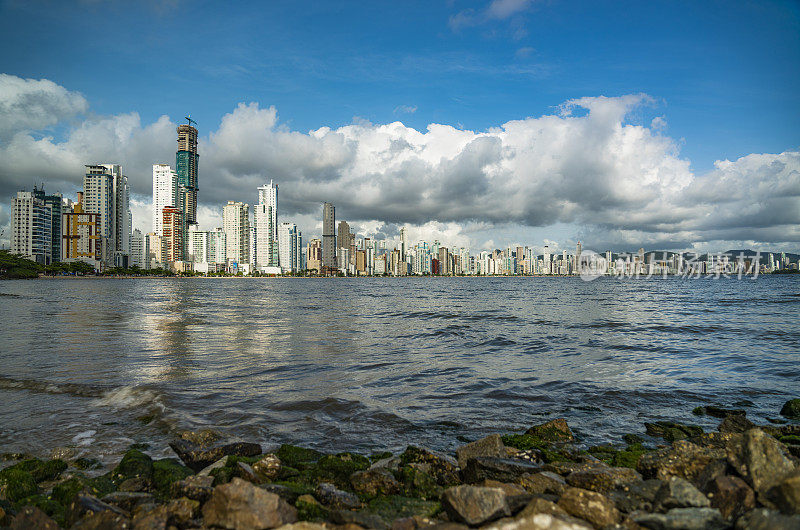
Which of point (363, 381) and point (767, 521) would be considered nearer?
point (767, 521)

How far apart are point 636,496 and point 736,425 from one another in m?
5.79

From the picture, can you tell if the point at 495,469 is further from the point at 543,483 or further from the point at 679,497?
the point at 679,497

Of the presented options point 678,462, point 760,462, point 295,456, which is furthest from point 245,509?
point 678,462

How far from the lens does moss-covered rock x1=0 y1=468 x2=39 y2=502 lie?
7004 mm

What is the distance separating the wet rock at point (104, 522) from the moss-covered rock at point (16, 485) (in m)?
2.32

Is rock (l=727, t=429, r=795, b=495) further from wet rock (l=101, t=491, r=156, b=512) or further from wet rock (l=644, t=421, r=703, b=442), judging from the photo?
wet rock (l=101, t=491, r=156, b=512)

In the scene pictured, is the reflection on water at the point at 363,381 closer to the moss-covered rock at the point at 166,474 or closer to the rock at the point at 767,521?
the moss-covered rock at the point at 166,474

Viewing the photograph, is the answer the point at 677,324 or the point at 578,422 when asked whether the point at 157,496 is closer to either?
the point at 578,422

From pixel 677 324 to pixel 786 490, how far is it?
3640 centimetres

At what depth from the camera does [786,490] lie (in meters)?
4.73

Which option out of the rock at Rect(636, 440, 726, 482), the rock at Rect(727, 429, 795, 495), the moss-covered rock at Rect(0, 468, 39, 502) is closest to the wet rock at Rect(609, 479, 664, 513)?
the rock at Rect(636, 440, 726, 482)

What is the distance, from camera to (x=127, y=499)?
21.6ft

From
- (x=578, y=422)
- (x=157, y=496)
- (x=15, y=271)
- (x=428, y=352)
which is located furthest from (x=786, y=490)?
(x=15, y=271)

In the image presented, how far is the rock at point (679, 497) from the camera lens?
543cm
